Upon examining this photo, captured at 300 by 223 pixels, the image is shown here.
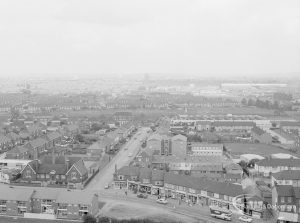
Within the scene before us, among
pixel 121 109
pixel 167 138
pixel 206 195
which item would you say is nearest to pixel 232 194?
pixel 206 195

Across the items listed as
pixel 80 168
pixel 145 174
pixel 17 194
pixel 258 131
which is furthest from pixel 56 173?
pixel 258 131

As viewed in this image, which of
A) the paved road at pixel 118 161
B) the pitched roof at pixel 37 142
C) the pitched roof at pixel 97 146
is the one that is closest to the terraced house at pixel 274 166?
the paved road at pixel 118 161

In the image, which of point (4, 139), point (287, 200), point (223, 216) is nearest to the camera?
point (223, 216)

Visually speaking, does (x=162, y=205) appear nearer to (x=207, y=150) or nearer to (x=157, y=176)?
A: (x=157, y=176)

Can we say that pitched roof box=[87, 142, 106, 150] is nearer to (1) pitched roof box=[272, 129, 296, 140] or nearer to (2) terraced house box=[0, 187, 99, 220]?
(2) terraced house box=[0, 187, 99, 220]

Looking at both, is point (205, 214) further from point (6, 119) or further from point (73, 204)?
point (6, 119)

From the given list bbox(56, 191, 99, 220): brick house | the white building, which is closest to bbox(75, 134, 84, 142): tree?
the white building
